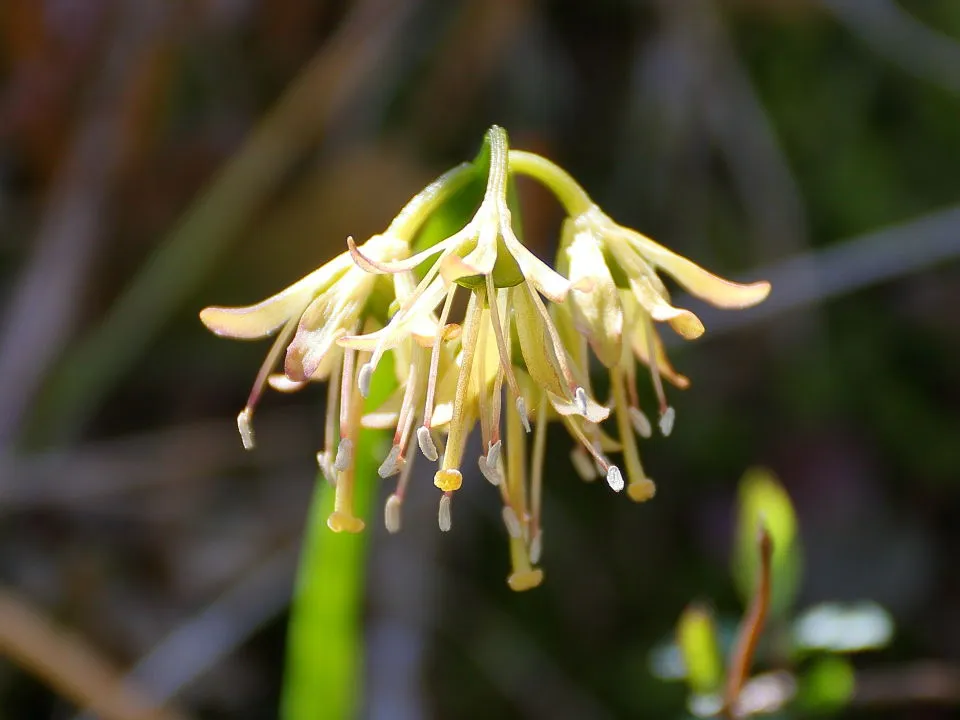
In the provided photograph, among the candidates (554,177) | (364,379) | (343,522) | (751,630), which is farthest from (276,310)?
(751,630)

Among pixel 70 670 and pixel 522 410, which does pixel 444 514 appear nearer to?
pixel 522 410

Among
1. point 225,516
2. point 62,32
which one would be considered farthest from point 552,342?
point 62,32

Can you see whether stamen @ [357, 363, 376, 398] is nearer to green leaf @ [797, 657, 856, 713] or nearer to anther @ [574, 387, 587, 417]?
anther @ [574, 387, 587, 417]

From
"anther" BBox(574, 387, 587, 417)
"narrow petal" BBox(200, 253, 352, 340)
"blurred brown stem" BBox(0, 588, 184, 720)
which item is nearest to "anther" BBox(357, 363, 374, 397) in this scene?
"narrow petal" BBox(200, 253, 352, 340)

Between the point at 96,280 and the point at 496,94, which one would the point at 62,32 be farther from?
the point at 496,94

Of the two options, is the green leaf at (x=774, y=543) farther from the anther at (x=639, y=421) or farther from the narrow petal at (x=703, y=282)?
the narrow petal at (x=703, y=282)
